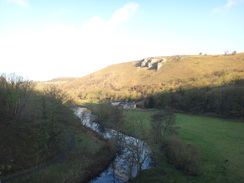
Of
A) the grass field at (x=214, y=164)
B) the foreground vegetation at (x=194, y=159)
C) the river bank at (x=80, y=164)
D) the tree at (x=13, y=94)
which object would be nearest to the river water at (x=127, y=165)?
the river bank at (x=80, y=164)

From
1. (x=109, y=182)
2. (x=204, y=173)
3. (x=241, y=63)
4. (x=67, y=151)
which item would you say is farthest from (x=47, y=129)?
(x=241, y=63)

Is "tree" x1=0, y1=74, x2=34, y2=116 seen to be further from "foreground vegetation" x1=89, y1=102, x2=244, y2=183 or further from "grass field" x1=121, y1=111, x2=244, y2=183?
"grass field" x1=121, y1=111, x2=244, y2=183

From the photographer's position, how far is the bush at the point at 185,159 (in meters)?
23.2

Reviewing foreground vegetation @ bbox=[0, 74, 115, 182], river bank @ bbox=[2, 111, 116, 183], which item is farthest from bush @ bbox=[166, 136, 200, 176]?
foreground vegetation @ bbox=[0, 74, 115, 182]

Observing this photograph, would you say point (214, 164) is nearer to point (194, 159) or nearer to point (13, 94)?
point (194, 159)

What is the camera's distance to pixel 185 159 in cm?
2472

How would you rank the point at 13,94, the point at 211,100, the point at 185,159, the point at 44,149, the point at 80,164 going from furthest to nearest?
1. the point at 211,100
2. the point at 13,94
3. the point at 44,149
4. the point at 80,164
5. the point at 185,159

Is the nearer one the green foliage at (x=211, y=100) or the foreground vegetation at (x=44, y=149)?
the foreground vegetation at (x=44, y=149)

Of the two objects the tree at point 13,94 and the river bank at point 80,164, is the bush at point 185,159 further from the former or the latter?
the tree at point 13,94

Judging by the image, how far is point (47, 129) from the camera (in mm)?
27422

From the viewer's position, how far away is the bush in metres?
23.2

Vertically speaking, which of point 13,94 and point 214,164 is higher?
point 13,94

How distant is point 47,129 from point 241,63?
152345 mm

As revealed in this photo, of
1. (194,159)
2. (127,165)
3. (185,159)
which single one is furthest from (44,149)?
(194,159)
